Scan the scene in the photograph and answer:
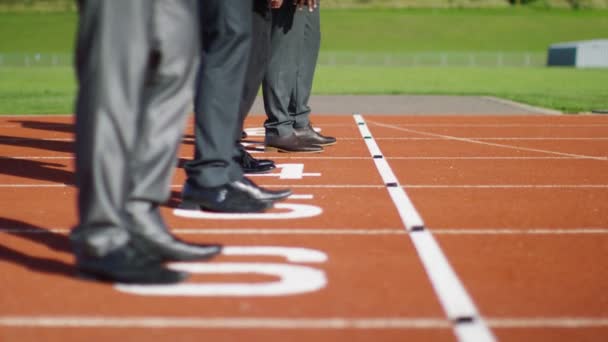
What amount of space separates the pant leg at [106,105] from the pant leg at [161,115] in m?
0.13

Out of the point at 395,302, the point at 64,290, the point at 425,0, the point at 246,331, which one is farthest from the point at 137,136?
the point at 425,0

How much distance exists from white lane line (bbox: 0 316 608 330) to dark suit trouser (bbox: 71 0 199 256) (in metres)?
0.30

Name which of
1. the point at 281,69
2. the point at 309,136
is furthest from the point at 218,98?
the point at 309,136

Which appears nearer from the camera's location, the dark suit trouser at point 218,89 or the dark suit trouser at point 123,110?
the dark suit trouser at point 123,110

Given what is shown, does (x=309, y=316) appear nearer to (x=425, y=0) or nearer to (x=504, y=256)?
(x=504, y=256)

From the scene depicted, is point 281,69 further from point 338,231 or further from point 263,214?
point 338,231

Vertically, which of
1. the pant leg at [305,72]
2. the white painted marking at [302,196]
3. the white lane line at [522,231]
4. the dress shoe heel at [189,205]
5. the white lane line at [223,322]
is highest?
the pant leg at [305,72]

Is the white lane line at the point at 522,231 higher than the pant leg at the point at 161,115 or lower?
lower

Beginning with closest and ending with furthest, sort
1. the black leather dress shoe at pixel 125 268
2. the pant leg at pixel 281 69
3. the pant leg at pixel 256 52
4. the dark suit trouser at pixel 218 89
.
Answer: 1. the black leather dress shoe at pixel 125 268
2. the dark suit trouser at pixel 218 89
3. the pant leg at pixel 256 52
4. the pant leg at pixel 281 69

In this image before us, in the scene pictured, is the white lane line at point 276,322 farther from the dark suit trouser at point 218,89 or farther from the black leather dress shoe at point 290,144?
the black leather dress shoe at point 290,144

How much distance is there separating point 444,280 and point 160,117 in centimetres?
115

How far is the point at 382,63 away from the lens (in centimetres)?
5431

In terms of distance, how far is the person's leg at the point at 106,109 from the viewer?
271 cm

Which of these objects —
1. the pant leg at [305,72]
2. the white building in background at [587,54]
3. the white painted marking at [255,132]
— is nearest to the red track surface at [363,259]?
the pant leg at [305,72]
